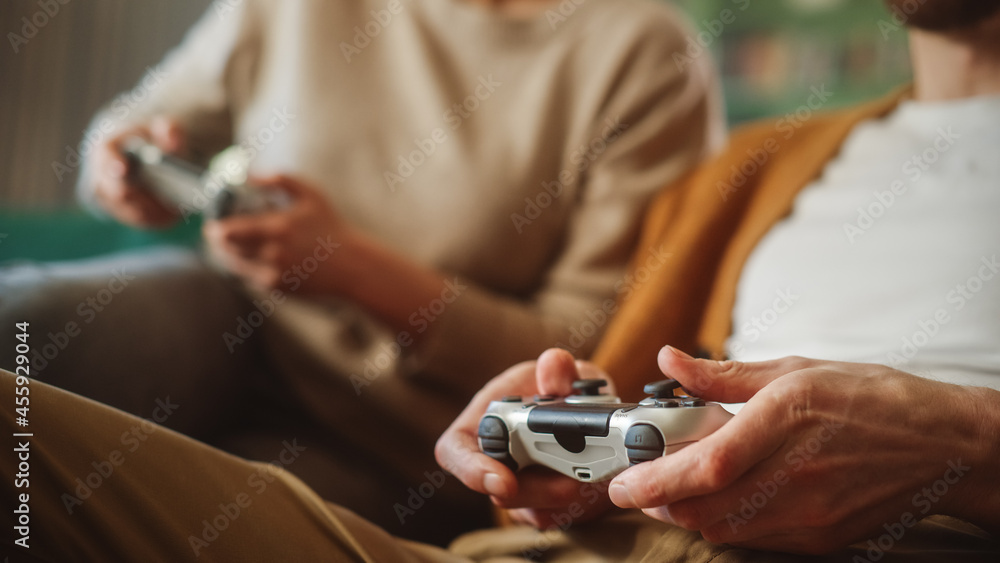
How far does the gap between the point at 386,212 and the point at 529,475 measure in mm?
470

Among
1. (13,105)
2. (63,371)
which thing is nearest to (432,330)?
(63,371)

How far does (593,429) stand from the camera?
1.16 feet

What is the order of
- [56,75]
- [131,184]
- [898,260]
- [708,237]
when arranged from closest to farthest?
[898,260], [708,237], [131,184], [56,75]

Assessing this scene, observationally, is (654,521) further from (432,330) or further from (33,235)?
(33,235)

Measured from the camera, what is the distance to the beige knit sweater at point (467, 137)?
2.53ft

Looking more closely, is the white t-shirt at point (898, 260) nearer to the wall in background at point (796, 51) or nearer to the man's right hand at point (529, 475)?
the man's right hand at point (529, 475)

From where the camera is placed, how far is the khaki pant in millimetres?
339

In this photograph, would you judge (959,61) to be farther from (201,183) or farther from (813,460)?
(201,183)

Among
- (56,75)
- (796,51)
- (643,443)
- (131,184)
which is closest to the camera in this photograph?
(643,443)

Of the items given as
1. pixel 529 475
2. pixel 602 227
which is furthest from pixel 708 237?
pixel 529 475

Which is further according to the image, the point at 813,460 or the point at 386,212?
the point at 386,212

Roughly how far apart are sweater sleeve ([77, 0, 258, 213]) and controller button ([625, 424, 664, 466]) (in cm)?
77

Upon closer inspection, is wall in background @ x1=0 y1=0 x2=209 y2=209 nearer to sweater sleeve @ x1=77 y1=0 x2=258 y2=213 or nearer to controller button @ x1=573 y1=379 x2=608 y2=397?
sweater sleeve @ x1=77 y1=0 x2=258 y2=213

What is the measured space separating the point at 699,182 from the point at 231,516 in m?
0.59
